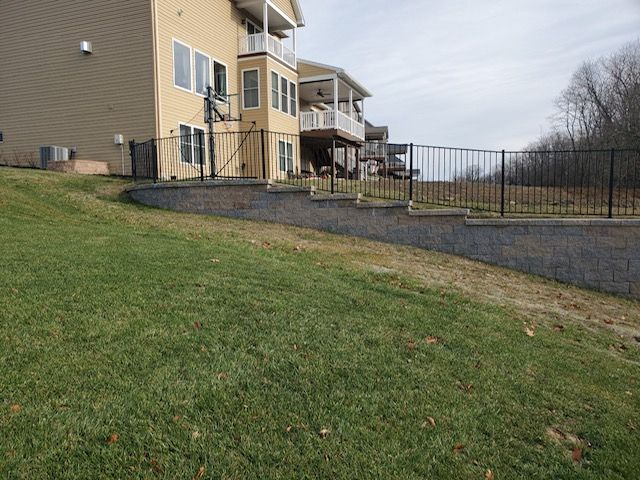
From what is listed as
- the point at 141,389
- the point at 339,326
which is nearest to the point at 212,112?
the point at 339,326

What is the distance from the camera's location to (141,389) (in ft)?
9.48

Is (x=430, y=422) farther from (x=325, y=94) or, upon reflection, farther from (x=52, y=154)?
(x=325, y=94)

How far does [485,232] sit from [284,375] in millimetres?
6705

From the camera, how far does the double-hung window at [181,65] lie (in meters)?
15.7

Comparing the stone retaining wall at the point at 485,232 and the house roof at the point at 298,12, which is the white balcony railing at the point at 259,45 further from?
the stone retaining wall at the point at 485,232

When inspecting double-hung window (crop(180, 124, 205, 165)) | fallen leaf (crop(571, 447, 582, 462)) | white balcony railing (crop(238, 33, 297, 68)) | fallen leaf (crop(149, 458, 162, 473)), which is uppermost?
white balcony railing (crop(238, 33, 297, 68))

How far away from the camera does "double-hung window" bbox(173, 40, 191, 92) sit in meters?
15.7

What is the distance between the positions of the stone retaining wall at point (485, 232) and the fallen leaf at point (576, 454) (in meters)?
6.39

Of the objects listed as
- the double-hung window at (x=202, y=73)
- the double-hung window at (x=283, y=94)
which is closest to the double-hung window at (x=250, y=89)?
the double-hung window at (x=283, y=94)

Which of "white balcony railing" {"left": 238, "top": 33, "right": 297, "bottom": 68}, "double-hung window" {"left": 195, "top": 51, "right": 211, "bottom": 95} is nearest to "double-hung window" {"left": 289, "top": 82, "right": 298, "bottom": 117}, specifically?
"white balcony railing" {"left": 238, "top": 33, "right": 297, "bottom": 68}

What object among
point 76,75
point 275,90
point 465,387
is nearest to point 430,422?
point 465,387

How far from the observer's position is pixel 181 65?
52.6 ft

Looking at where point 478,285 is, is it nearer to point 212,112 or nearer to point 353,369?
point 353,369

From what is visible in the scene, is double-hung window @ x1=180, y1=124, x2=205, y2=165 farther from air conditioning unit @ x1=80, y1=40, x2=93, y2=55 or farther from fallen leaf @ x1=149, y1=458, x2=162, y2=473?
fallen leaf @ x1=149, y1=458, x2=162, y2=473
